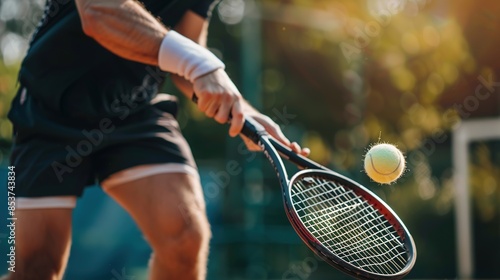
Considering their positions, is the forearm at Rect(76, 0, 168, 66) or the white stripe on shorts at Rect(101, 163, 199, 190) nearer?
the forearm at Rect(76, 0, 168, 66)

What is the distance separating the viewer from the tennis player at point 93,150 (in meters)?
3.06

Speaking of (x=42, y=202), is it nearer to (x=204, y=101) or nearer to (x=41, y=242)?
(x=41, y=242)

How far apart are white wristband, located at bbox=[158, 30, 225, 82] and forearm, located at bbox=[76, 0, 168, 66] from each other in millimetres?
33

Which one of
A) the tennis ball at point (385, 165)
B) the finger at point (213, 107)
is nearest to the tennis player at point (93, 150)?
the finger at point (213, 107)

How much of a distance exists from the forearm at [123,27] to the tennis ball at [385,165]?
823 mm

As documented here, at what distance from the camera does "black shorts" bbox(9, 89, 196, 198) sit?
3.11 m

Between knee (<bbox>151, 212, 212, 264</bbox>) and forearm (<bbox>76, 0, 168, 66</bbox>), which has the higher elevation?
forearm (<bbox>76, 0, 168, 66</bbox>)

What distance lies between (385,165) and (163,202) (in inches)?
31.5

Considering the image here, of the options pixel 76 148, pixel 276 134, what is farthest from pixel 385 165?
pixel 76 148

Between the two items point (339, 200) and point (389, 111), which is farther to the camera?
point (389, 111)

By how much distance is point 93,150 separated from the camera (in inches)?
126

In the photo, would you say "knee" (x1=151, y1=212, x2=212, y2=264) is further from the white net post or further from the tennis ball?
the white net post

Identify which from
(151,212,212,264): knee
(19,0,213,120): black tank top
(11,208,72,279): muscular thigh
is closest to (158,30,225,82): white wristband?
(19,0,213,120): black tank top

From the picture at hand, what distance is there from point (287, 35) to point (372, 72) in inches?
55.9
